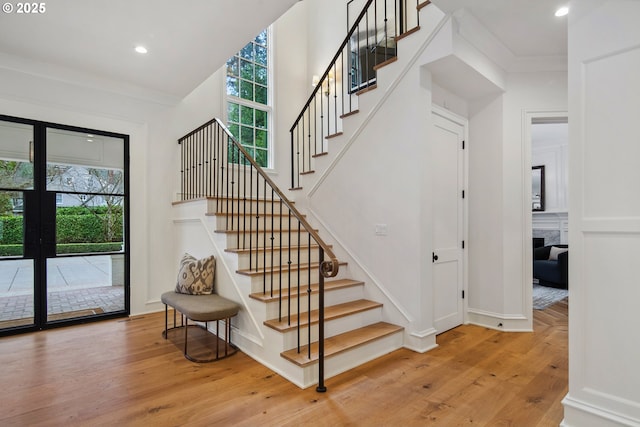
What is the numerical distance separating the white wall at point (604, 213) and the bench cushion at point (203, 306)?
2.44 meters

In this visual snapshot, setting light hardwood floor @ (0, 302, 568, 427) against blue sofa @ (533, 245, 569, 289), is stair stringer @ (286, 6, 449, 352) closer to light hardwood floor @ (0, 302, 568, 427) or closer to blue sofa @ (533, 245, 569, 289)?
light hardwood floor @ (0, 302, 568, 427)

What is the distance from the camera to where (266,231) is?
3.82 m

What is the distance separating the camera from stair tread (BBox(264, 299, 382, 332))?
258 cm

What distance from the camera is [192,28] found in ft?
9.57

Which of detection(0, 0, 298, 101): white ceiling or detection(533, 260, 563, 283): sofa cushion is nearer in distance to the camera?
detection(0, 0, 298, 101): white ceiling

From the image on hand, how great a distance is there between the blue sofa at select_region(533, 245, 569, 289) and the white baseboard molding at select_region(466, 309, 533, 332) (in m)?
2.71

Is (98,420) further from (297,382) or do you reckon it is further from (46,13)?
(46,13)

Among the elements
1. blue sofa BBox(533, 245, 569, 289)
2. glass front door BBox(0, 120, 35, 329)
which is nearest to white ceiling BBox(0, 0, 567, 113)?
glass front door BBox(0, 120, 35, 329)

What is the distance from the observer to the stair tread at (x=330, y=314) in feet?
8.46

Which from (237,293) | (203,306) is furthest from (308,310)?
(203,306)

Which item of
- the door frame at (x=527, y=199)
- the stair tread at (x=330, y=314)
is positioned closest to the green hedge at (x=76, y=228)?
the stair tread at (x=330, y=314)

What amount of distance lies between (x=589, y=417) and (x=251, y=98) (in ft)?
18.0

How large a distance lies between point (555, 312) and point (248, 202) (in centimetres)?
420

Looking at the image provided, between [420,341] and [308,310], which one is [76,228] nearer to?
[308,310]
